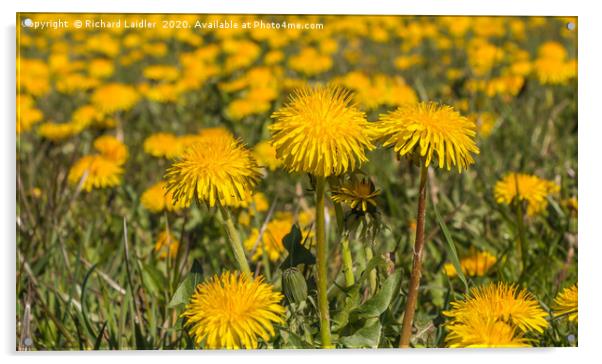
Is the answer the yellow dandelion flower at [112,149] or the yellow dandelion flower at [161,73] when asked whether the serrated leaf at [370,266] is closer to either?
the yellow dandelion flower at [112,149]

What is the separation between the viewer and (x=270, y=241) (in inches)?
44.5

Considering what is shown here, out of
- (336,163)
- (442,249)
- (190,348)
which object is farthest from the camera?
(442,249)

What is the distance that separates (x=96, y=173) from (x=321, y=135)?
26.5 inches

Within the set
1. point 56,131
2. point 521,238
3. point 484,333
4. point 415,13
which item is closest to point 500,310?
point 484,333

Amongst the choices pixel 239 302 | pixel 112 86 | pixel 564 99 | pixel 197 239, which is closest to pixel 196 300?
pixel 239 302

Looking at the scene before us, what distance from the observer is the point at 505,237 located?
1.24 meters

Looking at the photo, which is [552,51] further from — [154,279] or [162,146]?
[154,279]

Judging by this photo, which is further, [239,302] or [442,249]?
[442,249]

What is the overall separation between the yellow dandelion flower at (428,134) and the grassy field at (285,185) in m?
0.03

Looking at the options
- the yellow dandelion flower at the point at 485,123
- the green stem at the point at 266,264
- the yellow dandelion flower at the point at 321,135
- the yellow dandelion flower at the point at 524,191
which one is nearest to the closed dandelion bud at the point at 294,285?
the yellow dandelion flower at the point at 321,135

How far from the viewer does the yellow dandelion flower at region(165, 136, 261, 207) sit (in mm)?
805

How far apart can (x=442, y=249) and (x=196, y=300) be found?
531 millimetres

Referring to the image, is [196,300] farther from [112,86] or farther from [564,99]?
[564,99]

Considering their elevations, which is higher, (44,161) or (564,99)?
(564,99)
